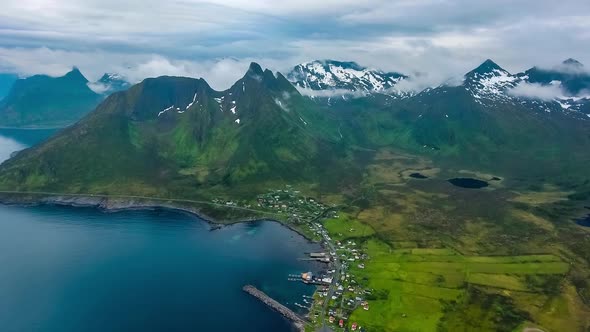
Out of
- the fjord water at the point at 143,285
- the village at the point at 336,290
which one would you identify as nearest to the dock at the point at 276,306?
the fjord water at the point at 143,285

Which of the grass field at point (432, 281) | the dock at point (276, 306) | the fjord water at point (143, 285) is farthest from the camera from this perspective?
the grass field at point (432, 281)

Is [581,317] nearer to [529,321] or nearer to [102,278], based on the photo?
[529,321]

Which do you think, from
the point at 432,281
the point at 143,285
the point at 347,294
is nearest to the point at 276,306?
Result: the point at 347,294

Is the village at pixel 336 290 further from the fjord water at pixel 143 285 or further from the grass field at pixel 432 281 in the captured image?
the fjord water at pixel 143 285

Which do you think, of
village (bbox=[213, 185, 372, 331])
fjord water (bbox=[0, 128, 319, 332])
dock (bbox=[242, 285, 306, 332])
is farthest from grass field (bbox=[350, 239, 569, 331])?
fjord water (bbox=[0, 128, 319, 332])

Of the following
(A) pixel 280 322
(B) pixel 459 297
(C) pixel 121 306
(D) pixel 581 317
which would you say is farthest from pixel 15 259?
(D) pixel 581 317

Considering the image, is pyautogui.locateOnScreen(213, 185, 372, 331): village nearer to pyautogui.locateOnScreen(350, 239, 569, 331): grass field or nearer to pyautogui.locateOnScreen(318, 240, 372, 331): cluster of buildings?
pyautogui.locateOnScreen(318, 240, 372, 331): cluster of buildings

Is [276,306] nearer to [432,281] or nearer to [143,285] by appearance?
[143,285]
